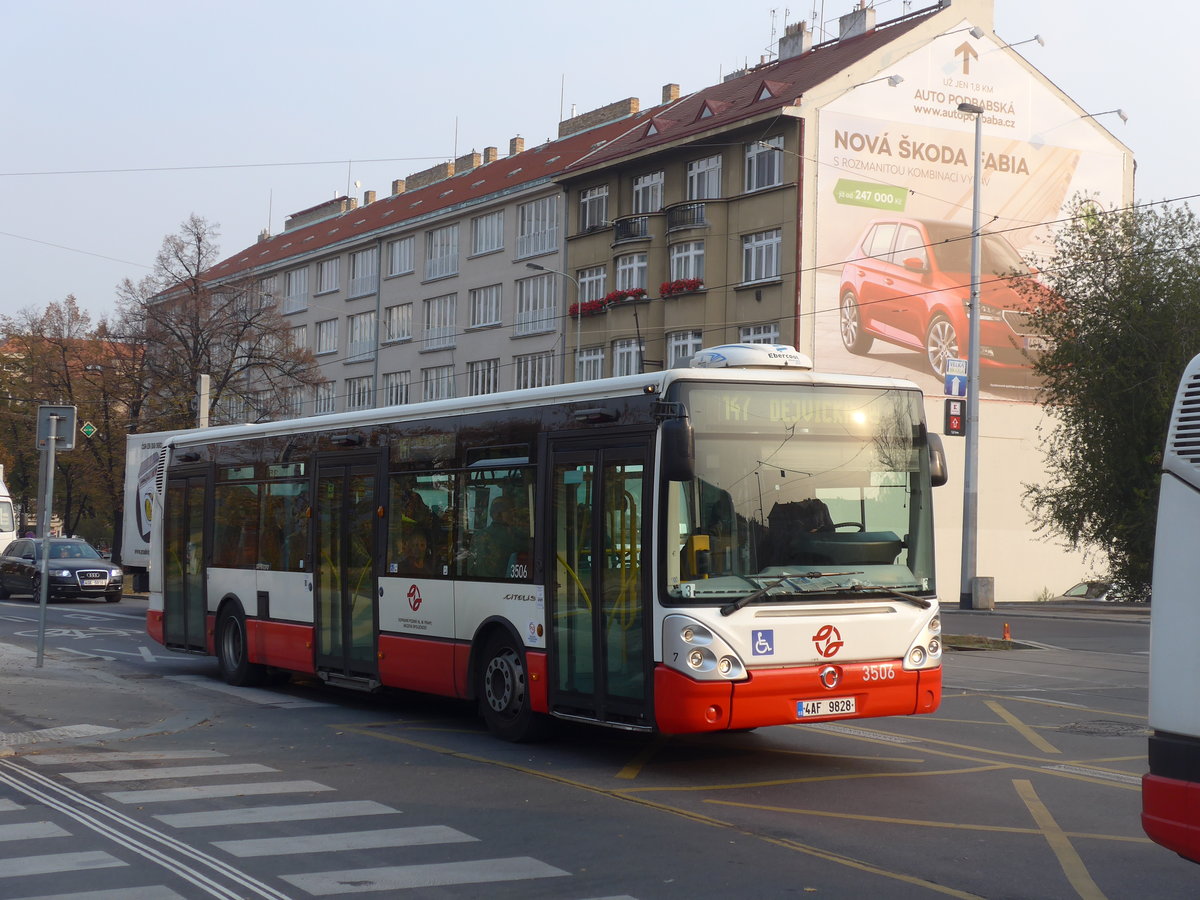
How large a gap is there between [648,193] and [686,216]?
11.0 ft

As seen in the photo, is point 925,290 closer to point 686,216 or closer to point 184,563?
point 686,216

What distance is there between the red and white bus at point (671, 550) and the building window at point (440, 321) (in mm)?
48055

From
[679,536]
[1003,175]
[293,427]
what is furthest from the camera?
[1003,175]

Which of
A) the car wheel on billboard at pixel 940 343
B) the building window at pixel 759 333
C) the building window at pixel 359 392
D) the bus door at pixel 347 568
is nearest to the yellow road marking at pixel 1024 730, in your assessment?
the bus door at pixel 347 568

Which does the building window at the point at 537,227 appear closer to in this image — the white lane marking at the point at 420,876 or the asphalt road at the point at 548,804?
the asphalt road at the point at 548,804

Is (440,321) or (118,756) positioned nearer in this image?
(118,756)

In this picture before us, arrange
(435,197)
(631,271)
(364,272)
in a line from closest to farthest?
1. (631,271)
2. (435,197)
3. (364,272)

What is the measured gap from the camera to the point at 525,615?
11.3 m

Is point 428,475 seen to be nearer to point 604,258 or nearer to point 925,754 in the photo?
point 925,754

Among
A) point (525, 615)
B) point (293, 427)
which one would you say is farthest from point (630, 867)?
point (293, 427)

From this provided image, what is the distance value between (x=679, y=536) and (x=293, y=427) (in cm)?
670

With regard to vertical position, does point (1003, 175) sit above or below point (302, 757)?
above

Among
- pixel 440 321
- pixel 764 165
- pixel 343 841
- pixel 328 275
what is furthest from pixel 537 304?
pixel 343 841

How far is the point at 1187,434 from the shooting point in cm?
550
